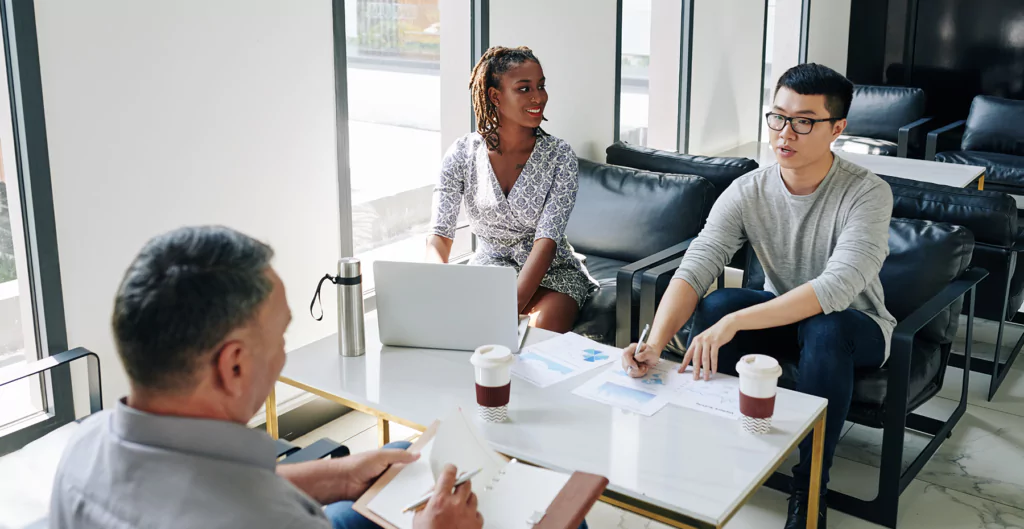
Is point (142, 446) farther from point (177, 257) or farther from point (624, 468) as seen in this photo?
point (624, 468)

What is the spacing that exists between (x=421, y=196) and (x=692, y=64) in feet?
7.43

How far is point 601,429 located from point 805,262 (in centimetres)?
114

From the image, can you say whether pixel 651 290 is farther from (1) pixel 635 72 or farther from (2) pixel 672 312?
(1) pixel 635 72

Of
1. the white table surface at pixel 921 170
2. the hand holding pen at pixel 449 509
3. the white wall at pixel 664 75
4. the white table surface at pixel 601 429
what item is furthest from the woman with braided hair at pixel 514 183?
the white wall at pixel 664 75

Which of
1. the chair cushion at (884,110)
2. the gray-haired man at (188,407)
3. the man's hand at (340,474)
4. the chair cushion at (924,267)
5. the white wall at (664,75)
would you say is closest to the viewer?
the gray-haired man at (188,407)

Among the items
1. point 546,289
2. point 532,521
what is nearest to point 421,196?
point 546,289

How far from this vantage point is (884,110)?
6500 mm

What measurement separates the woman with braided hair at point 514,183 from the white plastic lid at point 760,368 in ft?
4.04

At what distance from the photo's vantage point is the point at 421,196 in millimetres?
3959

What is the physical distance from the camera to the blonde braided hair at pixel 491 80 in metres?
3.10

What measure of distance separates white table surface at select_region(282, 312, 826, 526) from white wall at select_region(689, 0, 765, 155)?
375 centimetres

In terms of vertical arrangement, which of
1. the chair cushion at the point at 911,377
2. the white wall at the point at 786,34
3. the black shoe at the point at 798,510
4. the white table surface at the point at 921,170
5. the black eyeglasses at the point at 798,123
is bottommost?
the black shoe at the point at 798,510

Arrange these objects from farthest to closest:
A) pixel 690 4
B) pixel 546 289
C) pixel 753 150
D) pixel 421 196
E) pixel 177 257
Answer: pixel 753 150
pixel 690 4
pixel 421 196
pixel 546 289
pixel 177 257

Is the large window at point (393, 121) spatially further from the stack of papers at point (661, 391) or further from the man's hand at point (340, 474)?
the man's hand at point (340, 474)
